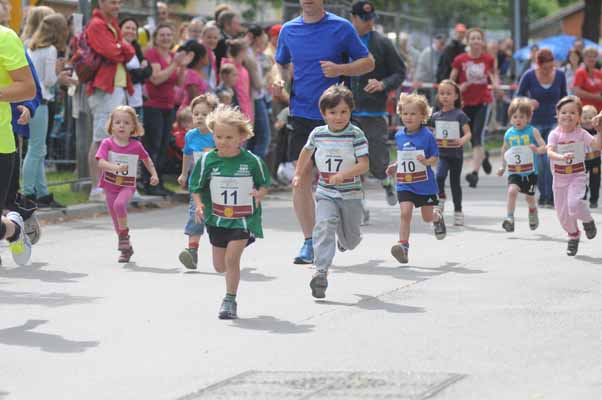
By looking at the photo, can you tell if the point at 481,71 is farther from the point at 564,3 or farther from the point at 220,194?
the point at 564,3

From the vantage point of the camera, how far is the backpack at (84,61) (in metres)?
15.5

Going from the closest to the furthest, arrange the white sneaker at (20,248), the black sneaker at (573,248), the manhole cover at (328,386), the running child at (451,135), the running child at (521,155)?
the manhole cover at (328,386) → the white sneaker at (20,248) → the black sneaker at (573,248) → the running child at (521,155) → the running child at (451,135)

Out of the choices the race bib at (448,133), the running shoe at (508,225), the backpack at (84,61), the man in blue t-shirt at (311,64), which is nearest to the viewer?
the man in blue t-shirt at (311,64)

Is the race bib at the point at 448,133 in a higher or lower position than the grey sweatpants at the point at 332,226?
higher

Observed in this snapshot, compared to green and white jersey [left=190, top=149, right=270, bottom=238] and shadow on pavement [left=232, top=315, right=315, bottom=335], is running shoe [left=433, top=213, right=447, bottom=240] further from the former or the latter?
shadow on pavement [left=232, top=315, right=315, bottom=335]

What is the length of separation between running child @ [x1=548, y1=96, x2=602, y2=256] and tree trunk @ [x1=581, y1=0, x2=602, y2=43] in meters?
26.6

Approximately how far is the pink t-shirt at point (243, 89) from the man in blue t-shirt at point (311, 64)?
5.66 m

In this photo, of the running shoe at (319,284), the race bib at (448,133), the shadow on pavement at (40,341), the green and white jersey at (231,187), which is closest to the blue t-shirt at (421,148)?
the race bib at (448,133)

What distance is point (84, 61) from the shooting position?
51.0 feet

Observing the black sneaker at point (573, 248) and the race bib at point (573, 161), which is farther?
the race bib at point (573, 161)

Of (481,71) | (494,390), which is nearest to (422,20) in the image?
(481,71)

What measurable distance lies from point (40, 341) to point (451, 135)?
7.32m

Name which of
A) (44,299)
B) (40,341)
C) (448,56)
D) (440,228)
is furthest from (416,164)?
(448,56)

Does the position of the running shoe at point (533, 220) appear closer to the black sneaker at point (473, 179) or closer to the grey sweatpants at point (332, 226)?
the grey sweatpants at point (332, 226)
